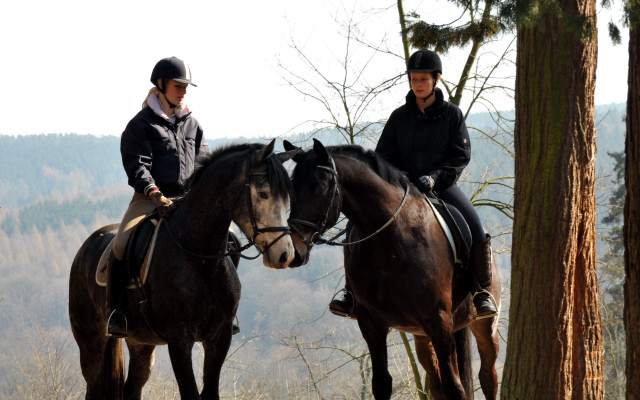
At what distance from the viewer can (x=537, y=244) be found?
19.9 feet

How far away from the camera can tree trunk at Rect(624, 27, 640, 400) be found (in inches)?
202

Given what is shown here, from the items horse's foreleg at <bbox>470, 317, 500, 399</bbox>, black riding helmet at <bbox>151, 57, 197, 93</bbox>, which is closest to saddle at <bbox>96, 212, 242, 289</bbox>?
black riding helmet at <bbox>151, 57, 197, 93</bbox>

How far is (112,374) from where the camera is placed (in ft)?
23.9

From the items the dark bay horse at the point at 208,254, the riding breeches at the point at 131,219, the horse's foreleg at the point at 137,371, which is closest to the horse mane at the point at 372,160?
the dark bay horse at the point at 208,254

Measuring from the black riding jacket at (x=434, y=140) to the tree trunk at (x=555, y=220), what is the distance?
25.7 inches

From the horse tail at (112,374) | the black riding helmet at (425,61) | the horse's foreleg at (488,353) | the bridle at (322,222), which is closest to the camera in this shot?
the bridle at (322,222)

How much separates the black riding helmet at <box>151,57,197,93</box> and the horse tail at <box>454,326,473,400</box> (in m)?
3.48

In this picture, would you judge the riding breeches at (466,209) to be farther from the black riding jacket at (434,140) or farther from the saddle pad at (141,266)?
the saddle pad at (141,266)

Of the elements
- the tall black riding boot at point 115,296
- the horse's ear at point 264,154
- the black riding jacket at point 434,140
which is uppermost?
the black riding jacket at point 434,140

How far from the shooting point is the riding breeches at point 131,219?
634 cm

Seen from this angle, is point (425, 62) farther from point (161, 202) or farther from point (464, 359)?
point (464, 359)

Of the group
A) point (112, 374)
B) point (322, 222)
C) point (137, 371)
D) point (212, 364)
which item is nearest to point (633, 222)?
point (322, 222)

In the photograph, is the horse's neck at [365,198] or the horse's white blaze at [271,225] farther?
the horse's neck at [365,198]

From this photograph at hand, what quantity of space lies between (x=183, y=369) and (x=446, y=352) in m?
2.09
